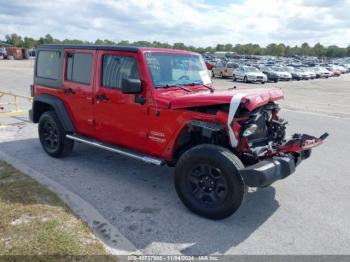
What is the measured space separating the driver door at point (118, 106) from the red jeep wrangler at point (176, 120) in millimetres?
14

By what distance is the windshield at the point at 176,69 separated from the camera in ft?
15.9

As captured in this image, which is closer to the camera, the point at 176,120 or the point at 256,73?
the point at 176,120

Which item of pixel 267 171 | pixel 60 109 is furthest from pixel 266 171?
pixel 60 109

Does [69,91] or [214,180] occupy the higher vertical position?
[69,91]

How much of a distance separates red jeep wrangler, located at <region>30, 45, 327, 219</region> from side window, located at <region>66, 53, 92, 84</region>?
16 mm

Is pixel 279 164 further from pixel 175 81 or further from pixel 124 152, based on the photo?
pixel 124 152

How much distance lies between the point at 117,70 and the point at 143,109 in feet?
2.67

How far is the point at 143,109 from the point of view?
4.77m

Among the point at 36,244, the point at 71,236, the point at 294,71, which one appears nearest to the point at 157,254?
the point at 71,236

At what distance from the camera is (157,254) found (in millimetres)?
3418

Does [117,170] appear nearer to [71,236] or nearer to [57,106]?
[57,106]

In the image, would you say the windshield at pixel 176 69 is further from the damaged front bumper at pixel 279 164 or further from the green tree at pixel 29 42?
the green tree at pixel 29 42

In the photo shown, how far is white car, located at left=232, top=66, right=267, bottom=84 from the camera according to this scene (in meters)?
30.1

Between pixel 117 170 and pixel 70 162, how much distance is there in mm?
940
